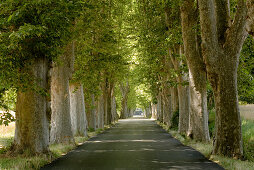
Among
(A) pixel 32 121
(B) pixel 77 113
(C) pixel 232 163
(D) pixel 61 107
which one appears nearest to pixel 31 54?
(A) pixel 32 121

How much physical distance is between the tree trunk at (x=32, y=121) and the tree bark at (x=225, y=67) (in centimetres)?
586

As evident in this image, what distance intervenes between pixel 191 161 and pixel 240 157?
5.16ft

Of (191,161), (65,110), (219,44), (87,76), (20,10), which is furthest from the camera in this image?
(87,76)

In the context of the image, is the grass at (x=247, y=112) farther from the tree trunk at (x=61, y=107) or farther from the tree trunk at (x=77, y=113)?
the tree trunk at (x=61, y=107)

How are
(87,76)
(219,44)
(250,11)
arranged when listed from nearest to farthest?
(250,11), (219,44), (87,76)

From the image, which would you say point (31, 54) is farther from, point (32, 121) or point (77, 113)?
point (77, 113)

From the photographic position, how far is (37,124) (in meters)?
10.9

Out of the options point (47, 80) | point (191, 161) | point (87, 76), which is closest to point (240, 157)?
point (191, 161)

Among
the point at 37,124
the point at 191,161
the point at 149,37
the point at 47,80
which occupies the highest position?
the point at 149,37

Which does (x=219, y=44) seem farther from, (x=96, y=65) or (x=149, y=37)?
(x=96, y=65)

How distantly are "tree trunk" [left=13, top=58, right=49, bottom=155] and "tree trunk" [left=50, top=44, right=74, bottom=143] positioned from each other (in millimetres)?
4429

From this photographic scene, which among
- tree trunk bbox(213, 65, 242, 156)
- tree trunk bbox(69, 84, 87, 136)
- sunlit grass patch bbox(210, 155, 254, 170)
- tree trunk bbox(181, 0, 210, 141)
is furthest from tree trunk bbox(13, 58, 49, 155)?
tree trunk bbox(69, 84, 87, 136)

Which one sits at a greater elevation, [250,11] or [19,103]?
[250,11]

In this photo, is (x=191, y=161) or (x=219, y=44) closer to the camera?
(x=191, y=161)
